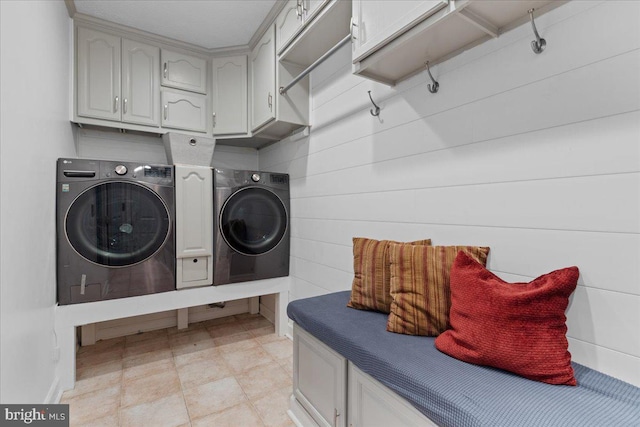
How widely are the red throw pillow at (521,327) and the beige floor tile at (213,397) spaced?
1396mm

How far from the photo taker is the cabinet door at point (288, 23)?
6.31ft

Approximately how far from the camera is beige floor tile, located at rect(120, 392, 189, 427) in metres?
1.59

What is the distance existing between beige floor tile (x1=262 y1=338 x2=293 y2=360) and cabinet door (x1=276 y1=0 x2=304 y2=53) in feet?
7.61

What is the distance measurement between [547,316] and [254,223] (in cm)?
209

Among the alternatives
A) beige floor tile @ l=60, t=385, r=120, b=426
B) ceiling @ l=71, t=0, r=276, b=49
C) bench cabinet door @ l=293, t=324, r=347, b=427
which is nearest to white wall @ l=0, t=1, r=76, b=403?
beige floor tile @ l=60, t=385, r=120, b=426

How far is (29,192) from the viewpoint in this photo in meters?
1.38

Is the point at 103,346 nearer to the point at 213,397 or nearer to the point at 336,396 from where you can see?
the point at 213,397

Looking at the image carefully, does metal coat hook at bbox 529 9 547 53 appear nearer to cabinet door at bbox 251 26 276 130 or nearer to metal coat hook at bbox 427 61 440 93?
metal coat hook at bbox 427 61 440 93

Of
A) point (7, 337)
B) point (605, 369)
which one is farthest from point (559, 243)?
point (7, 337)

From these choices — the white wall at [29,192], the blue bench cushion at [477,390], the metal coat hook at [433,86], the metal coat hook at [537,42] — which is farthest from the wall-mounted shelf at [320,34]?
the blue bench cushion at [477,390]

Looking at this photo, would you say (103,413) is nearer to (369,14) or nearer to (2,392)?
(2,392)

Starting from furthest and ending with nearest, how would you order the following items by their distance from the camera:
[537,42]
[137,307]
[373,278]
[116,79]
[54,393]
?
[116,79] → [137,307] → [54,393] → [373,278] → [537,42]

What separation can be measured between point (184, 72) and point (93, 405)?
2.59 meters

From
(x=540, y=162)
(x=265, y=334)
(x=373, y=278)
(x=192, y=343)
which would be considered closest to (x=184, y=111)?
(x=192, y=343)
